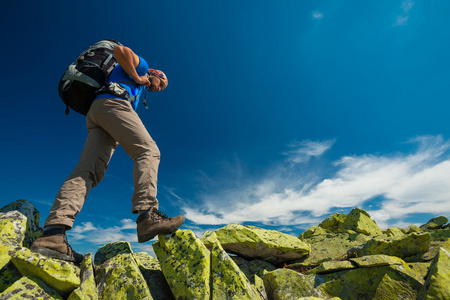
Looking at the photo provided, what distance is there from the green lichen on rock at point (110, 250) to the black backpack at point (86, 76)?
405cm

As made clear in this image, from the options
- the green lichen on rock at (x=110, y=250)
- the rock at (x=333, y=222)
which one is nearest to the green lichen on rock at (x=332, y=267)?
the green lichen on rock at (x=110, y=250)

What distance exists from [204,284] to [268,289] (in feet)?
8.69

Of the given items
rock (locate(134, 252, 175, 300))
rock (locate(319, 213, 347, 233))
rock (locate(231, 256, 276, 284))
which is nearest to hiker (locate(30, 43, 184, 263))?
rock (locate(134, 252, 175, 300))

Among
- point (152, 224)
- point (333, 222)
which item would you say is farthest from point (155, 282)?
point (333, 222)

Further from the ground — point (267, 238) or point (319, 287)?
point (267, 238)

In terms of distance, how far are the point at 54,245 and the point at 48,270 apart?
2.12ft

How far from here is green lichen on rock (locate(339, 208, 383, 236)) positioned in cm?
1595

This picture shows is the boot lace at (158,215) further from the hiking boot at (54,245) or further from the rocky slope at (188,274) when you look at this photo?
the hiking boot at (54,245)

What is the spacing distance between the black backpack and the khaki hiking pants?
40cm

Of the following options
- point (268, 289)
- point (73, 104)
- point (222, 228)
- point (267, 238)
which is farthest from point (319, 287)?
point (73, 104)

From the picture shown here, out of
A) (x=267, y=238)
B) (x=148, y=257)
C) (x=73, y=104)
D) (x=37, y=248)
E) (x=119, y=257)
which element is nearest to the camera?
(x=37, y=248)

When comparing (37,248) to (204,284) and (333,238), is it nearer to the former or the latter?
(204,284)

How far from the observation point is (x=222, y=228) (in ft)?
33.6

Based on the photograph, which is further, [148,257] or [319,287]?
[148,257]
